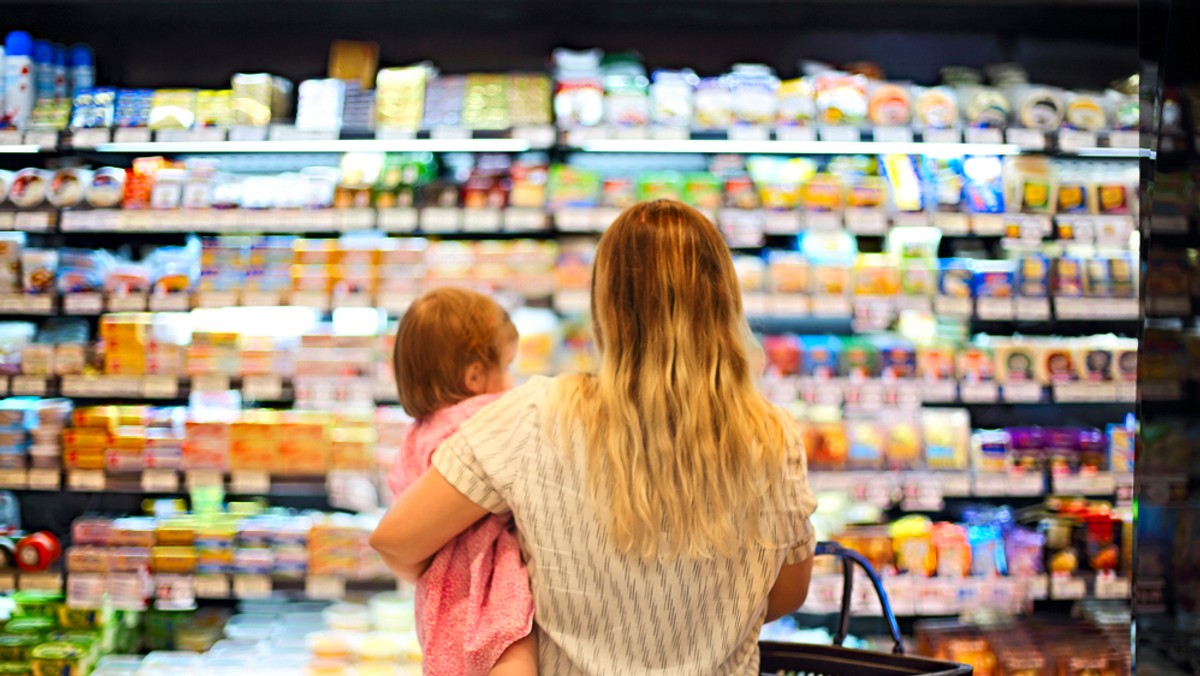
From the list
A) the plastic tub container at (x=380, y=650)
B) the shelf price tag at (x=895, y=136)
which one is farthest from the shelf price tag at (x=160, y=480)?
the shelf price tag at (x=895, y=136)

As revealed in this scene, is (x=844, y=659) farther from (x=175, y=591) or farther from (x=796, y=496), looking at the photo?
(x=175, y=591)

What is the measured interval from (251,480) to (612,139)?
1.65m

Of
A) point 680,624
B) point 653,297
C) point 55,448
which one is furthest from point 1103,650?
point 55,448

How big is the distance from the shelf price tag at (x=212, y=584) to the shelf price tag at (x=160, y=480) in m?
0.31

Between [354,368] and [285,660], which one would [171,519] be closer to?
[285,660]

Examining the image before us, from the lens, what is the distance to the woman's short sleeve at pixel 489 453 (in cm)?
147

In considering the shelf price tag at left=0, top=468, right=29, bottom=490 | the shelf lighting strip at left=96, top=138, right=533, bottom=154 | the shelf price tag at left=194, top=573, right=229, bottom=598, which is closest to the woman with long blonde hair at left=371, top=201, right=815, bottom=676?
the shelf lighting strip at left=96, top=138, right=533, bottom=154

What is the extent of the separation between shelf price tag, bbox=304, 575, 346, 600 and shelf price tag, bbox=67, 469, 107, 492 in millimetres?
801

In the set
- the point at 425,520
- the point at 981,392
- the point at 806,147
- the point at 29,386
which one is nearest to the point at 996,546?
the point at 981,392

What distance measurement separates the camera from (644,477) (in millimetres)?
1444

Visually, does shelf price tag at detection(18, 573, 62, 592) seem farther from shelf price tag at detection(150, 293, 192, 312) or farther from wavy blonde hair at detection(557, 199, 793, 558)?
wavy blonde hair at detection(557, 199, 793, 558)

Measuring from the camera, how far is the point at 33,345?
3.45 m

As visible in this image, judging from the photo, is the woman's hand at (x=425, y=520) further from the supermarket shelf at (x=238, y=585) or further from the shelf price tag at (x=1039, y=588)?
the shelf price tag at (x=1039, y=588)

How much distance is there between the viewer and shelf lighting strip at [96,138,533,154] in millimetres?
3301
